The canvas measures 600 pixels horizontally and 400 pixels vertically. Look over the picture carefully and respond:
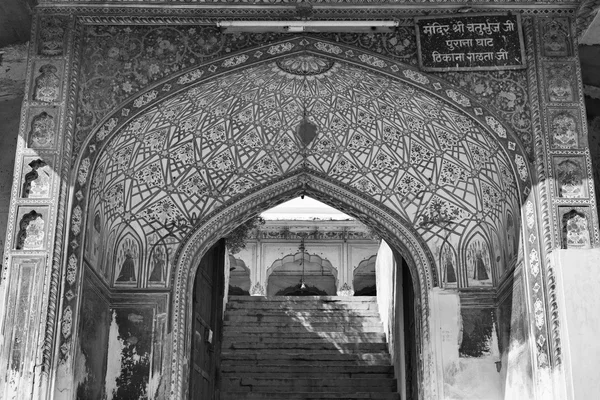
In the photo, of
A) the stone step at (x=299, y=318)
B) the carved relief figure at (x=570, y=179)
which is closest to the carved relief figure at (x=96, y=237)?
the carved relief figure at (x=570, y=179)

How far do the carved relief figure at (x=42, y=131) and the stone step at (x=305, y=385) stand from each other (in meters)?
5.43

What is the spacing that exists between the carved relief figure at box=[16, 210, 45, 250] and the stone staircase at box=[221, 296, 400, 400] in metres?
5.19

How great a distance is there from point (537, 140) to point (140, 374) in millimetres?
4606

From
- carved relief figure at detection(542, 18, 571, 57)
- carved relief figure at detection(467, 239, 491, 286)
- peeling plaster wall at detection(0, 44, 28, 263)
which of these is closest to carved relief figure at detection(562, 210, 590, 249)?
carved relief figure at detection(542, 18, 571, 57)

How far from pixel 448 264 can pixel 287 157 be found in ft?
6.98

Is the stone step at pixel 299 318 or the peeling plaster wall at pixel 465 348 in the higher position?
the stone step at pixel 299 318

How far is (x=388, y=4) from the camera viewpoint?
8.65 metres

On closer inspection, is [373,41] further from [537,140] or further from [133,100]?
[133,100]

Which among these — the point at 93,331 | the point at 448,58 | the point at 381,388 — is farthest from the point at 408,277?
the point at 93,331

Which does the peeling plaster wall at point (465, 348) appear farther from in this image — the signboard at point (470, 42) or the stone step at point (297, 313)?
the stone step at point (297, 313)

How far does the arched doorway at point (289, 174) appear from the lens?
931 cm

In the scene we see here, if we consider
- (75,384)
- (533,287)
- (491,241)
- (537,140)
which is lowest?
(75,384)

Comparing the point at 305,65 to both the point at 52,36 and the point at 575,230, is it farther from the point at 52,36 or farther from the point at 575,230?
the point at 575,230

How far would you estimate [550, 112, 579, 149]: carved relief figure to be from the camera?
8.25m
